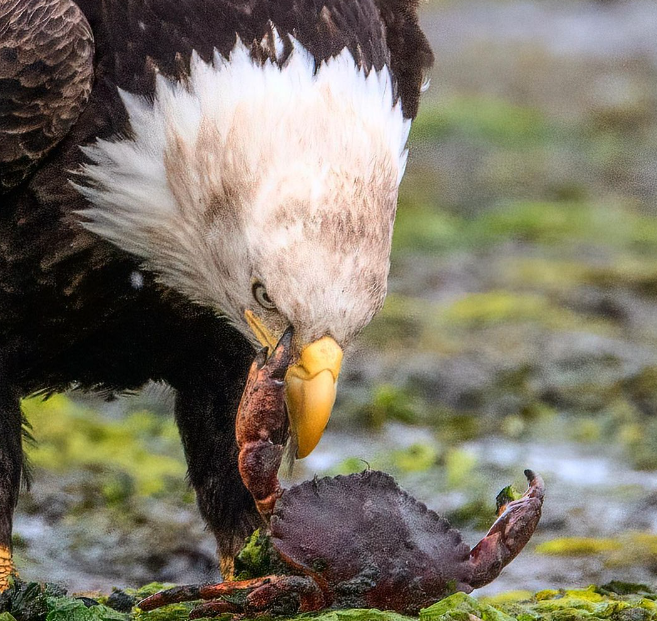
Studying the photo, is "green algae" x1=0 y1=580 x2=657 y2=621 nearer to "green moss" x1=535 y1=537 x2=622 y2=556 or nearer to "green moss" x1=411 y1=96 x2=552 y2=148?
"green moss" x1=535 y1=537 x2=622 y2=556

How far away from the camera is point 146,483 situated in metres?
6.57

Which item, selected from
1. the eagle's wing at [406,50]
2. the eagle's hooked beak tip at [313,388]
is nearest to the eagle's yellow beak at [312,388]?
the eagle's hooked beak tip at [313,388]

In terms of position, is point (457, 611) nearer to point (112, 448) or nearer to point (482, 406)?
point (112, 448)

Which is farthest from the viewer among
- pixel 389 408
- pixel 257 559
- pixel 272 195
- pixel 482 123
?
pixel 482 123

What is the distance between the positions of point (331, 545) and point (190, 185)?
113 centimetres

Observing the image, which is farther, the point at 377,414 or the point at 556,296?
the point at 556,296

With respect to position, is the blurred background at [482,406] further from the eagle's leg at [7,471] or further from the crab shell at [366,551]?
the eagle's leg at [7,471]

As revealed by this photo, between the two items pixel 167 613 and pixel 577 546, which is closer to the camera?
pixel 167 613

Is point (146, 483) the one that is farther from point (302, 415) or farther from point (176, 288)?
point (302, 415)

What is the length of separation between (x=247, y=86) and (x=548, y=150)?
11601 mm

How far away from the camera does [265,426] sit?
12.7ft

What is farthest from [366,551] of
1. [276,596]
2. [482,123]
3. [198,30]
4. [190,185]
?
[482,123]

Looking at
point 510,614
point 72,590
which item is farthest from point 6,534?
point 510,614

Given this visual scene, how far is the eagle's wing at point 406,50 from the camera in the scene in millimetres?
4984
